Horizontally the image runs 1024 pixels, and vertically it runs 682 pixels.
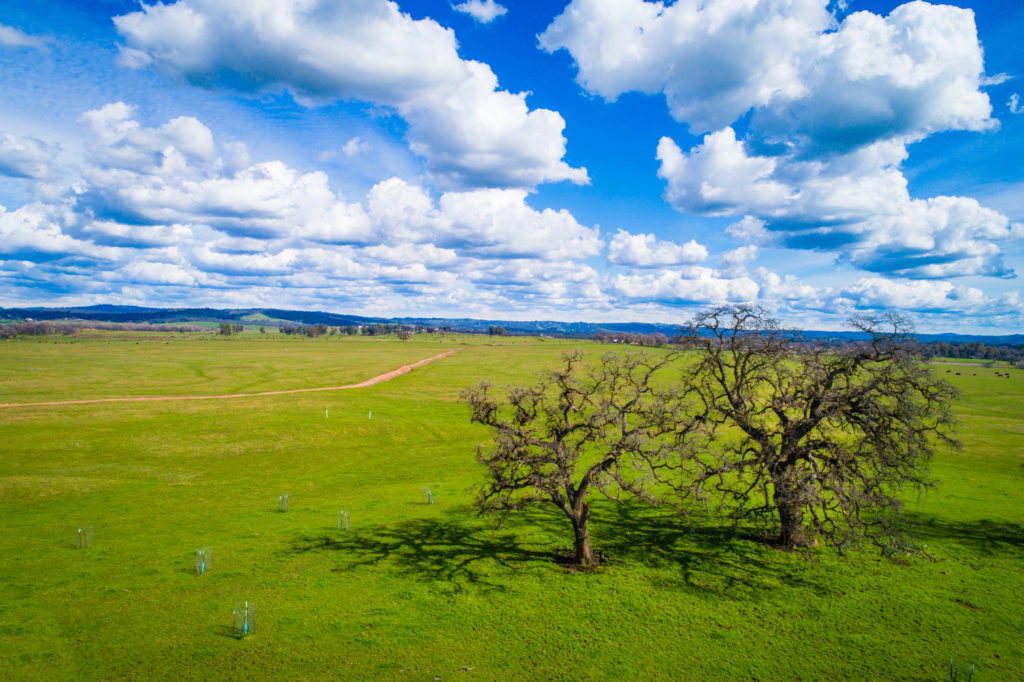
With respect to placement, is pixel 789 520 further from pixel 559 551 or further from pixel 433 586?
pixel 433 586

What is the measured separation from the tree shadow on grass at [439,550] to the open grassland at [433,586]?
0.18 meters

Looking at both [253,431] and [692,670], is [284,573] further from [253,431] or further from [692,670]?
[253,431]

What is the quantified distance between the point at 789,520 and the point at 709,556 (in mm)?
5289

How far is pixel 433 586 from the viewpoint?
80.7 ft

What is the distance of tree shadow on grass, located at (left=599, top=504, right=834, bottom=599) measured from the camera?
2462 centimetres

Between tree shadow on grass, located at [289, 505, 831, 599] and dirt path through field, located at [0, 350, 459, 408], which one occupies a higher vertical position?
dirt path through field, located at [0, 350, 459, 408]

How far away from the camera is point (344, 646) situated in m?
19.3

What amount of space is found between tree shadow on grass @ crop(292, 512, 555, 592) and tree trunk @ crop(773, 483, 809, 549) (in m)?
13.2

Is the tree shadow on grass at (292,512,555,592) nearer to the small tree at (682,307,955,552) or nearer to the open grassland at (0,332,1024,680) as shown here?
the open grassland at (0,332,1024,680)

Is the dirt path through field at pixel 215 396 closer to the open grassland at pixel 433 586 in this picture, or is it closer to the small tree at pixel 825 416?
the open grassland at pixel 433 586

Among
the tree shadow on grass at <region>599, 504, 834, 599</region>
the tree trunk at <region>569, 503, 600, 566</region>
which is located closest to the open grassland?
the tree shadow on grass at <region>599, 504, 834, 599</region>

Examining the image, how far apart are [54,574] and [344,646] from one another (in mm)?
18079

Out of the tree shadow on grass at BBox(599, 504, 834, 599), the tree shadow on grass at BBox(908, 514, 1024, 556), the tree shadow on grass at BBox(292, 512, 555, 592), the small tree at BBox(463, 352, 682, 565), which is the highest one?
the small tree at BBox(463, 352, 682, 565)

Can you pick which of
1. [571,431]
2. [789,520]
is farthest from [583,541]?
[789,520]
